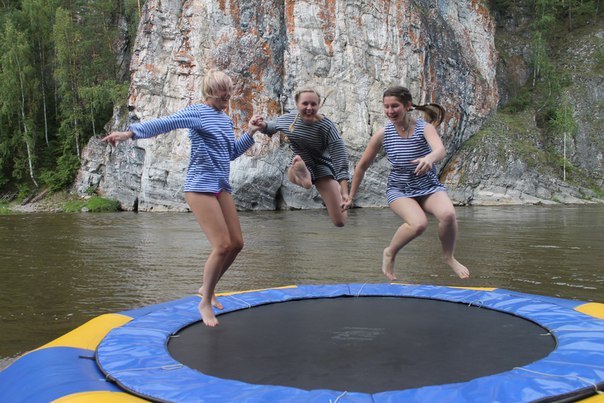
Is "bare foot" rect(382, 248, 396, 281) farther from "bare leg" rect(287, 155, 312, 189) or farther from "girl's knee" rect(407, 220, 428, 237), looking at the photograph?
"bare leg" rect(287, 155, 312, 189)

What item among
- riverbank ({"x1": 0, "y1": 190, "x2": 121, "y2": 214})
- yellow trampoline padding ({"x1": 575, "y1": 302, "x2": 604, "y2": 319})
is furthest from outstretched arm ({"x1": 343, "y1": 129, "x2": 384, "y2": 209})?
riverbank ({"x1": 0, "y1": 190, "x2": 121, "y2": 214})

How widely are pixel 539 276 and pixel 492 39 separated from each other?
65.2 feet

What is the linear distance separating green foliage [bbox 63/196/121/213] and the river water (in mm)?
7808

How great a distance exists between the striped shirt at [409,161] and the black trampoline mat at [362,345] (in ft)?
2.58

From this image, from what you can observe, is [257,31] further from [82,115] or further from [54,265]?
[54,265]

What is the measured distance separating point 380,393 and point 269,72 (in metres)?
17.9

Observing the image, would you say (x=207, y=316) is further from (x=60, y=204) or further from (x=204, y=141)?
(x=60, y=204)

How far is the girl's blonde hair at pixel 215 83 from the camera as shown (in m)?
2.94

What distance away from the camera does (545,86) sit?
23766 mm

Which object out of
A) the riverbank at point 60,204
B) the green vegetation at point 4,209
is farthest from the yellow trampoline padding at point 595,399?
the green vegetation at point 4,209

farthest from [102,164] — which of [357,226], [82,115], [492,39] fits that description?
[492,39]

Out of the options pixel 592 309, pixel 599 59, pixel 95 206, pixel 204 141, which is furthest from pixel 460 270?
pixel 599 59

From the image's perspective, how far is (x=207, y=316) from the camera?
121 inches

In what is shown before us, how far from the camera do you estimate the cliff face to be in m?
18.4
